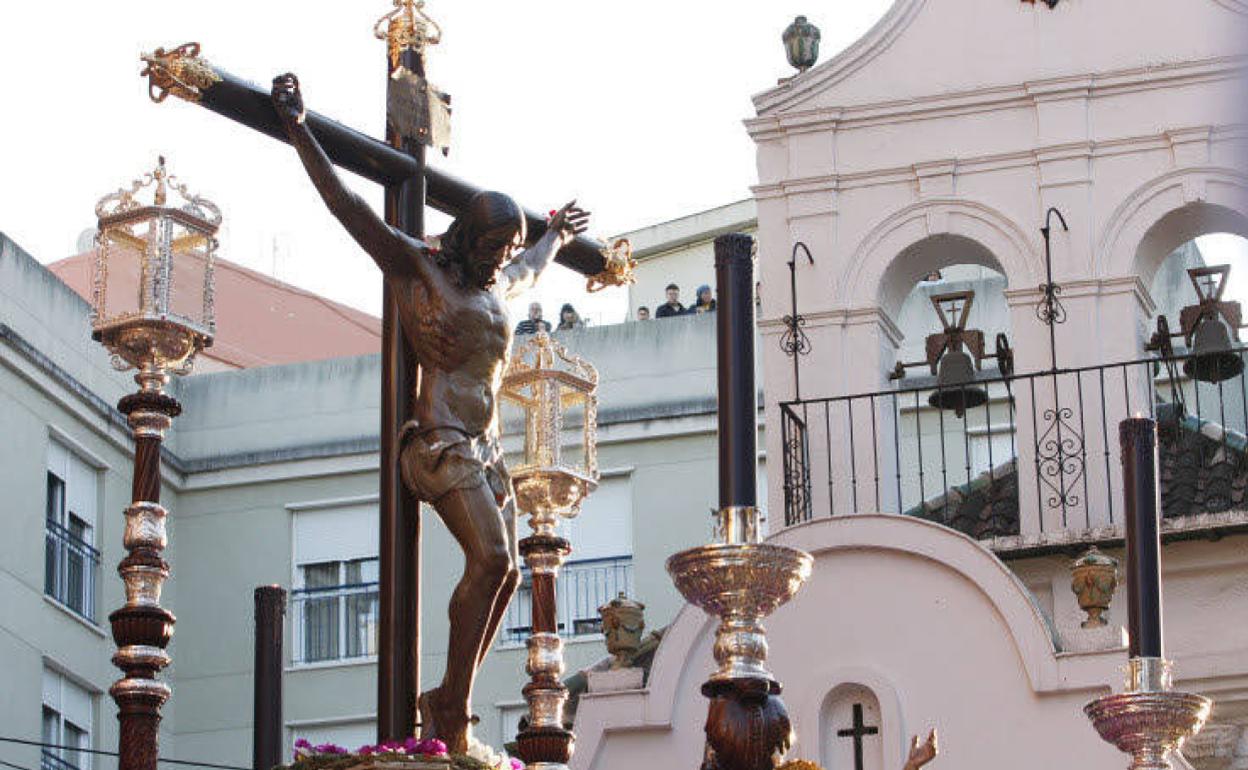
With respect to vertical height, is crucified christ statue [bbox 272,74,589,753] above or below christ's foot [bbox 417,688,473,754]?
above

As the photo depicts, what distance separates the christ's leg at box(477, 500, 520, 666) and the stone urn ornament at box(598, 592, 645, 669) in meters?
11.8

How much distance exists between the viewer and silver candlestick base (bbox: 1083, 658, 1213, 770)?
1251 centimetres

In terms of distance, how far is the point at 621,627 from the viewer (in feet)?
75.8

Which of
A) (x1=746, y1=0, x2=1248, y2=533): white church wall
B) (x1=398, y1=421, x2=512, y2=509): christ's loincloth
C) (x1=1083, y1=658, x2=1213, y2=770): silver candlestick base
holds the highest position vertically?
(x1=746, y1=0, x2=1248, y2=533): white church wall

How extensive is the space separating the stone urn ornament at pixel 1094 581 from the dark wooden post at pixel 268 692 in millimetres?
8774

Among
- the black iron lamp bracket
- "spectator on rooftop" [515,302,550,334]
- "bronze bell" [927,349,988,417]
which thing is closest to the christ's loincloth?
"bronze bell" [927,349,988,417]

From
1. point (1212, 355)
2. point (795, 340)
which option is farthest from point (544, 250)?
point (795, 340)

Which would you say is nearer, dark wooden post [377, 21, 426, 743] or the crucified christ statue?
the crucified christ statue

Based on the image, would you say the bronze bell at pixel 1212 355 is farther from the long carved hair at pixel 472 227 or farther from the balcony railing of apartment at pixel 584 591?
the long carved hair at pixel 472 227

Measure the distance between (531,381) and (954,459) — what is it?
2112cm

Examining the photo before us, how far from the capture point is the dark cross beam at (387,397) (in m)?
11.2

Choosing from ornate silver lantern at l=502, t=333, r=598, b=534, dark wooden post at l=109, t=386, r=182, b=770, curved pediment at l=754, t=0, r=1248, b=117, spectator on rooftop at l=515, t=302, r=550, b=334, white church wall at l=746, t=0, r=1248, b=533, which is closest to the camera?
dark wooden post at l=109, t=386, r=182, b=770

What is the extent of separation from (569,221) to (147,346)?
5.37 feet

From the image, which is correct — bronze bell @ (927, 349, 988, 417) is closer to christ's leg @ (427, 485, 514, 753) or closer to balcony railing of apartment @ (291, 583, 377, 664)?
balcony railing of apartment @ (291, 583, 377, 664)
